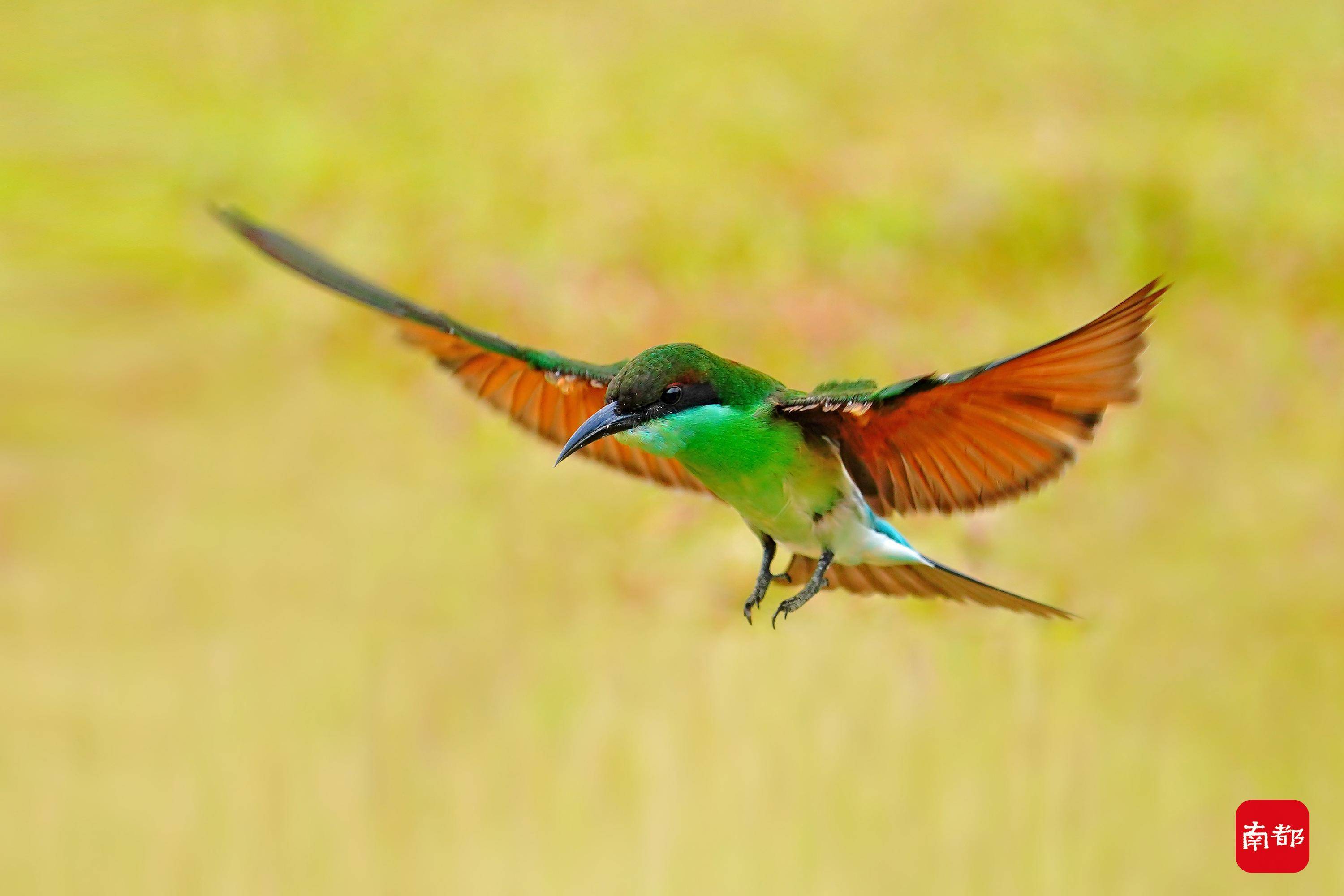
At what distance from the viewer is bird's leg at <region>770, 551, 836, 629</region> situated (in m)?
1.81

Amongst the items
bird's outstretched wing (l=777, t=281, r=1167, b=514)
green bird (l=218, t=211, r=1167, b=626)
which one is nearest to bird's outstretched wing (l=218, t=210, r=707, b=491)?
green bird (l=218, t=211, r=1167, b=626)

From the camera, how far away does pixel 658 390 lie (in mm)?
1729

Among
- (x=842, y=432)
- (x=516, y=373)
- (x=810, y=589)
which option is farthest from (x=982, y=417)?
(x=516, y=373)

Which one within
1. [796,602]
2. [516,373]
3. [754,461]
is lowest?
[796,602]

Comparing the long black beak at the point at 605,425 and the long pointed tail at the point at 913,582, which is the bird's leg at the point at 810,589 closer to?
the long pointed tail at the point at 913,582

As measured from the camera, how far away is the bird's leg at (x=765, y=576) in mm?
1962

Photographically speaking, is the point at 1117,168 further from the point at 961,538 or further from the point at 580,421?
the point at 580,421

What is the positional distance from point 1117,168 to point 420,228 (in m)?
3.05

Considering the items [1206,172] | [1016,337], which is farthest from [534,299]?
[1206,172]

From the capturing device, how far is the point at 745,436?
1.85 m

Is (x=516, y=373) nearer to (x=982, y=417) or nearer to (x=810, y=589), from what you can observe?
(x=810, y=589)

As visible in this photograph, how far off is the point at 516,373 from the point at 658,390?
64 cm

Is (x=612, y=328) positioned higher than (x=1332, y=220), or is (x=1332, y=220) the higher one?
(x=1332, y=220)

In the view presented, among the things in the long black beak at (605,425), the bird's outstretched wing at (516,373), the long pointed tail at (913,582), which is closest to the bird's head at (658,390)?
the long black beak at (605,425)
